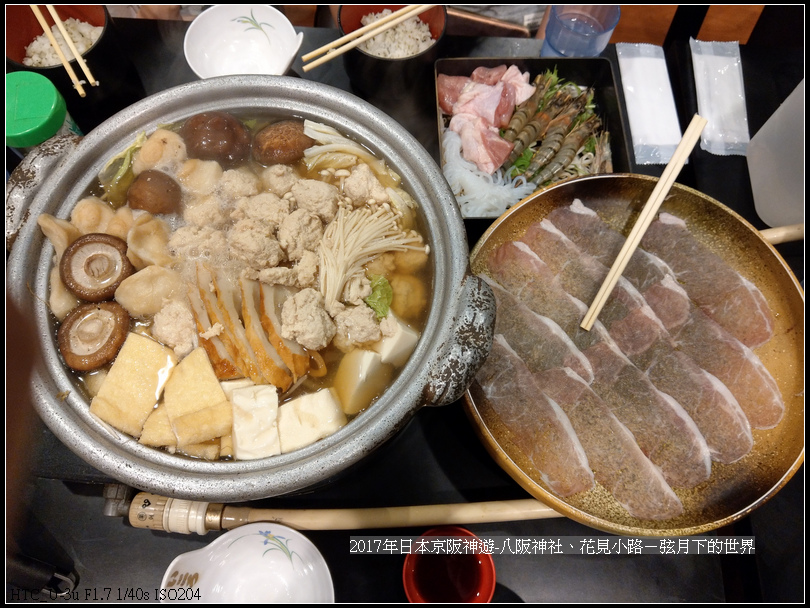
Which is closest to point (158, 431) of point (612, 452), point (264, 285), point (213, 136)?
point (264, 285)

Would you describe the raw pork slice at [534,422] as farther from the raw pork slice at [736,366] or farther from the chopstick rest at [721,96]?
the chopstick rest at [721,96]

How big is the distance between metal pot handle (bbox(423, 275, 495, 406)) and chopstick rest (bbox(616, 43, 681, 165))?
1.84m

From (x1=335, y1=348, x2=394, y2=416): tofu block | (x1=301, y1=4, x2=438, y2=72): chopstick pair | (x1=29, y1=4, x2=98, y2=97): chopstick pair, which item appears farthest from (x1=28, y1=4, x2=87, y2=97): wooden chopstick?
(x1=335, y1=348, x2=394, y2=416): tofu block

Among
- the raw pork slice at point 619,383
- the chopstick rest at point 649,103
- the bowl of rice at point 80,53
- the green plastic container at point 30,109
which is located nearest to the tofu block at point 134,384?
the green plastic container at point 30,109

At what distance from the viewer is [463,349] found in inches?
55.3

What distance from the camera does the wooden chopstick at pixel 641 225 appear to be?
6.23 ft

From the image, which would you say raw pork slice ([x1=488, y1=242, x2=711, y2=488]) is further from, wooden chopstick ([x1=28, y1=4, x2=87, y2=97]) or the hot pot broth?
wooden chopstick ([x1=28, y1=4, x2=87, y2=97])

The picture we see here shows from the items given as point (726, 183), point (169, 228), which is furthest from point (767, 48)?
point (169, 228)

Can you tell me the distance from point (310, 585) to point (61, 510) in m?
1.20

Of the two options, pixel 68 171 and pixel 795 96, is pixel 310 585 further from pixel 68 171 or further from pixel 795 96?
pixel 795 96

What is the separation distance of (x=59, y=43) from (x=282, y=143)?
157 cm

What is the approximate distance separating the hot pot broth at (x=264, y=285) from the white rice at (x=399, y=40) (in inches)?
43.5

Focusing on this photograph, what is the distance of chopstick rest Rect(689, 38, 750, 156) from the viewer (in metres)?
2.67

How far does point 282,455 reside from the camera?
1.44 meters
